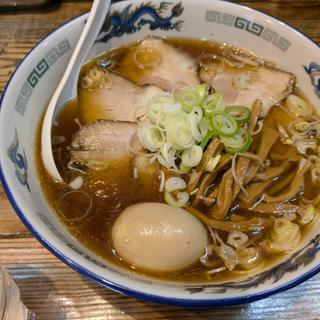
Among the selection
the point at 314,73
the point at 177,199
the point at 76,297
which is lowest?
the point at 76,297

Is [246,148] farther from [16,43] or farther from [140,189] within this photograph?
[16,43]

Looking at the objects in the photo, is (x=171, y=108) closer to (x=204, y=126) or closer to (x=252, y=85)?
(x=204, y=126)

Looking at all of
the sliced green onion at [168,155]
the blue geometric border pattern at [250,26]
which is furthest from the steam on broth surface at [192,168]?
the blue geometric border pattern at [250,26]

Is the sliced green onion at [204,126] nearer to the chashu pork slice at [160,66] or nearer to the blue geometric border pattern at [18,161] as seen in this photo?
the chashu pork slice at [160,66]

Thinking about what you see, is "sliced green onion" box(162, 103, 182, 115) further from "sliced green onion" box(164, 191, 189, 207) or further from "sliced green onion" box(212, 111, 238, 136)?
"sliced green onion" box(164, 191, 189, 207)

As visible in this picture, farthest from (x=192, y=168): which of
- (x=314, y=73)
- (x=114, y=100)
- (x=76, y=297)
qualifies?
(x=314, y=73)

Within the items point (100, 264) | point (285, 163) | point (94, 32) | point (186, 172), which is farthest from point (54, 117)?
point (285, 163)

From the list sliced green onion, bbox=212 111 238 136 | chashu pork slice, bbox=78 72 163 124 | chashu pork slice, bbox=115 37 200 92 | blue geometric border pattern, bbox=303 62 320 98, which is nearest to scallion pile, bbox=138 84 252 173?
sliced green onion, bbox=212 111 238 136
